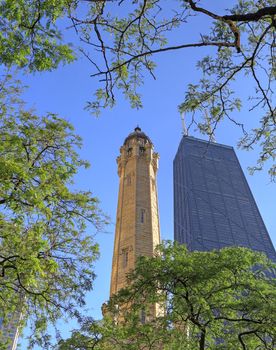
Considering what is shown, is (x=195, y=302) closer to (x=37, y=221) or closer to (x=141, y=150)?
(x=37, y=221)

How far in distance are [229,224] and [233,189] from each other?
9032mm

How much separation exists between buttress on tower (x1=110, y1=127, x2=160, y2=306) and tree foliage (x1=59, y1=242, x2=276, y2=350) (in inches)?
364

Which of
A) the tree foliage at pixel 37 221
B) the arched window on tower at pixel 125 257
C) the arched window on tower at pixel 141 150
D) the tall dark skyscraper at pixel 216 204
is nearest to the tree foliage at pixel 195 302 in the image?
the tree foliage at pixel 37 221

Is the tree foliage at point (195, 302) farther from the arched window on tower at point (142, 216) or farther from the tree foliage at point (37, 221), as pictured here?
the arched window on tower at point (142, 216)

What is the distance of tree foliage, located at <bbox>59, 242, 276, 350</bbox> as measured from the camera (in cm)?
1534

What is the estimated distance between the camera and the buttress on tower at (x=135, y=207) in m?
30.1

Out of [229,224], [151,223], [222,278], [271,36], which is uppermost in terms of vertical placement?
[229,224]

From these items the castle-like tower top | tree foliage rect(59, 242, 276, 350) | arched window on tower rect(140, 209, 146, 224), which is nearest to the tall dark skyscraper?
the castle-like tower top

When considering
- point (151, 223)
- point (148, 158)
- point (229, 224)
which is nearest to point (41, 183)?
point (151, 223)

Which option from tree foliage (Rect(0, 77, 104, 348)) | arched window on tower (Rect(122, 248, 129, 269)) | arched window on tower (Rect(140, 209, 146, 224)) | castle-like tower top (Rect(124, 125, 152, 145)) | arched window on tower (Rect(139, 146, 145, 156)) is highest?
castle-like tower top (Rect(124, 125, 152, 145))

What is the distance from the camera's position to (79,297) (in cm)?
1248

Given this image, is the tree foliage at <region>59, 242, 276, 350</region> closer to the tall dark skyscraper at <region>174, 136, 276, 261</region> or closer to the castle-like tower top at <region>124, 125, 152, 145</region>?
the castle-like tower top at <region>124, 125, 152, 145</region>

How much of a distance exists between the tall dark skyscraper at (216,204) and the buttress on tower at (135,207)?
54240 millimetres

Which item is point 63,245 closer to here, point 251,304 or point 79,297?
point 79,297
